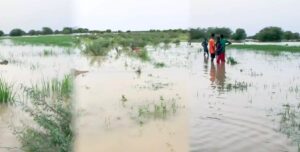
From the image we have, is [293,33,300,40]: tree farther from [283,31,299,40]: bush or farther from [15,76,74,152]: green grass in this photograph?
[15,76,74,152]: green grass

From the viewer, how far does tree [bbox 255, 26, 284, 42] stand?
55375 mm

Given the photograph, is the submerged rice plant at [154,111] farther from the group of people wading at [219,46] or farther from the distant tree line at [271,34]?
the distant tree line at [271,34]

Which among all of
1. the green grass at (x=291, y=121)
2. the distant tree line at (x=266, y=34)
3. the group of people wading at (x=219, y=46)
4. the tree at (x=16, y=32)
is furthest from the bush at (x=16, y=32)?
the green grass at (x=291, y=121)

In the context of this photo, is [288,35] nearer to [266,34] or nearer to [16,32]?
[266,34]

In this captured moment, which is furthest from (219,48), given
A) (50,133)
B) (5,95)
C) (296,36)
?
(296,36)

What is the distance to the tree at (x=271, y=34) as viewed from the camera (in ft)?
182

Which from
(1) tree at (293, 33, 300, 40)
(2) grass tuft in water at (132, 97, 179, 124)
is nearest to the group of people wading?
(2) grass tuft in water at (132, 97, 179, 124)

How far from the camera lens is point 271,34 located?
55812 millimetres

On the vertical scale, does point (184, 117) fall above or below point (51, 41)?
below

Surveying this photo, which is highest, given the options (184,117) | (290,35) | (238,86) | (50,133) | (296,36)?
(290,35)

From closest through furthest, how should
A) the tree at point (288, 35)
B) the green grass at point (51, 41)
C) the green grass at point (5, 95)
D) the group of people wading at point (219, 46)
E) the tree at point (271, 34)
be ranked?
the green grass at point (5, 95)
the group of people wading at point (219, 46)
the green grass at point (51, 41)
the tree at point (271, 34)
the tree at point (288, 35)

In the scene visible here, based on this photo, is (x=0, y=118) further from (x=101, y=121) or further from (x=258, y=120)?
(x=258, y=120)

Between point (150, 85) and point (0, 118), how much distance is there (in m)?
4.24

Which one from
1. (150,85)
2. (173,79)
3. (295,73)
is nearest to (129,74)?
(173,79)
